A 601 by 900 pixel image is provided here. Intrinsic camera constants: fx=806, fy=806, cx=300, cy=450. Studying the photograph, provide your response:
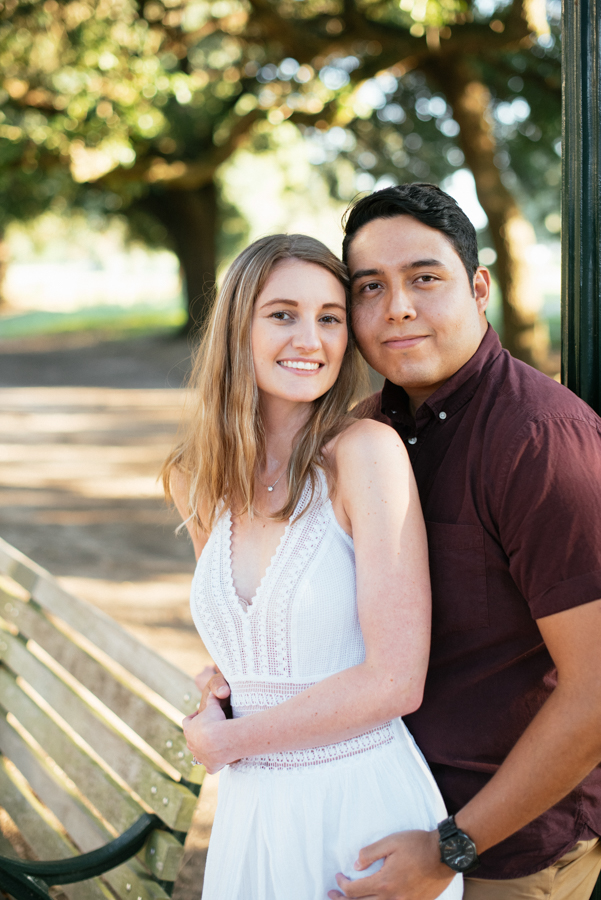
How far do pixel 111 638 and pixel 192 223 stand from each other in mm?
20995

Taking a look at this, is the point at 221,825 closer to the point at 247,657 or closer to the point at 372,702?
the point at 247,657

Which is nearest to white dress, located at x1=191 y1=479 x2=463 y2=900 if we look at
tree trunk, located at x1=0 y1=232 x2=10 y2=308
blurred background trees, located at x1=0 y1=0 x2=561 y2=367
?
blurred background trees, located at x1=0 y1=0 x2=561 y2=367

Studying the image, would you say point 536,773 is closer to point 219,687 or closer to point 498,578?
point 498,578

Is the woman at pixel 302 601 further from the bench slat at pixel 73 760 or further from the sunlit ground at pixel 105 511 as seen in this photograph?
the sunlit ground at pixel 105 511

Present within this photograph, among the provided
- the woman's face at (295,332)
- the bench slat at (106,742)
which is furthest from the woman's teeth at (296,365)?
the bench slat at (106,742)

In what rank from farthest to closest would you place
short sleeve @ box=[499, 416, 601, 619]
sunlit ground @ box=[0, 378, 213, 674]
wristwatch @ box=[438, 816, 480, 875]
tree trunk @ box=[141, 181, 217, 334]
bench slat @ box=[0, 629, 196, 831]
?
tree trunk @ box=[141, 181, 217, 334], sunlit ground @ box=[0, 378, 213, 674], bench slat @ box=[0, 629, 196, 831], wristwatch @ box=[438, 816, 480, 875], short sleeve @ box=[499, 416, 601, 619]

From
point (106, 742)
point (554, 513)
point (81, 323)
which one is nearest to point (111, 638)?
point (106, 742)

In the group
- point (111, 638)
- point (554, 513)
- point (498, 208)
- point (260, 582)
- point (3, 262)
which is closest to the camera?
point (554, 513)

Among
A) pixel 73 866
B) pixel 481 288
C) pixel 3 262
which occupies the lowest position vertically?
pixel 73 866

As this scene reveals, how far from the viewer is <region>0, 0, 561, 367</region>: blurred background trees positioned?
10.5m

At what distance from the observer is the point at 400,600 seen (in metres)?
1.76

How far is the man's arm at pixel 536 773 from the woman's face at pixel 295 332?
83 centimetres

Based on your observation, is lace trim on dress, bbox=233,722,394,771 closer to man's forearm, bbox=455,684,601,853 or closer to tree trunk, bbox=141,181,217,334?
man's forearm, bbox=455,684,601,853

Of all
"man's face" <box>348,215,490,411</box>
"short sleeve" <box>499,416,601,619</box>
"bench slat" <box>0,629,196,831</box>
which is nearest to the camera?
"short sleeve" <box>499,416,601,619</box>
